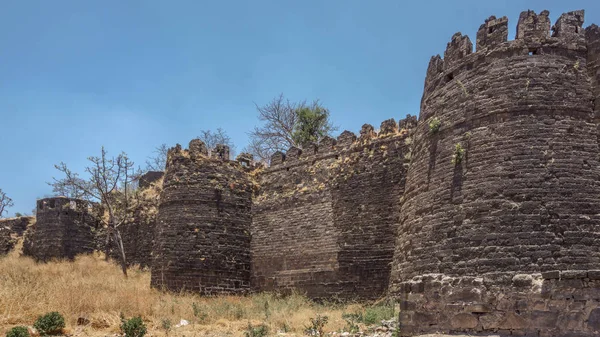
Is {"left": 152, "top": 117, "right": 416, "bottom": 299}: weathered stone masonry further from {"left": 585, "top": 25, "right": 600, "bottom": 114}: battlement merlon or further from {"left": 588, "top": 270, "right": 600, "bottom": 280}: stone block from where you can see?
{"left": 588, "top": 270, "right": 600, "bottom": 280}: stone block

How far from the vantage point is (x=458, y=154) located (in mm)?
13188

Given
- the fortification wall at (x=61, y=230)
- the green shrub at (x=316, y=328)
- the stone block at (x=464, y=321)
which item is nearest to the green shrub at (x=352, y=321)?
the green shrub at (x=316, y=328)

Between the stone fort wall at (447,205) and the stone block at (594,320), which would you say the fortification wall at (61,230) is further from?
the stone block at (594,320)

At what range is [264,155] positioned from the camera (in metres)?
35.4

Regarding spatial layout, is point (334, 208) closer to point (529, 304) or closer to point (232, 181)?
point (232, 181)

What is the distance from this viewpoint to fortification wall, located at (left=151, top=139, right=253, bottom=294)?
62.8 ft

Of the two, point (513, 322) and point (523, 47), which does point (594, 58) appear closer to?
point (523, 47)

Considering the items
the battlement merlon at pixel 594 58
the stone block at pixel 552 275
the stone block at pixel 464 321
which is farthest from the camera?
the battlement merlon at pixel 594 58

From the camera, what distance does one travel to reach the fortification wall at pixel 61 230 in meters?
25.7

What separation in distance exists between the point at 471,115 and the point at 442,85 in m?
1.71

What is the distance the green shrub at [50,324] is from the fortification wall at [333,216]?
7.72 meters

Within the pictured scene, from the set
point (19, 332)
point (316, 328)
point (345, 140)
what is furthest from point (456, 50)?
point (19, 332)

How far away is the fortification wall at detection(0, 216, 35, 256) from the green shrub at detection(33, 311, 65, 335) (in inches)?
752

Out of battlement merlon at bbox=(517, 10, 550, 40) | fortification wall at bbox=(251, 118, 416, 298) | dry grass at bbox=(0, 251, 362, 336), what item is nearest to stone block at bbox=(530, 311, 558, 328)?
dry grass at bbox=(0, 251, 362, 336)
